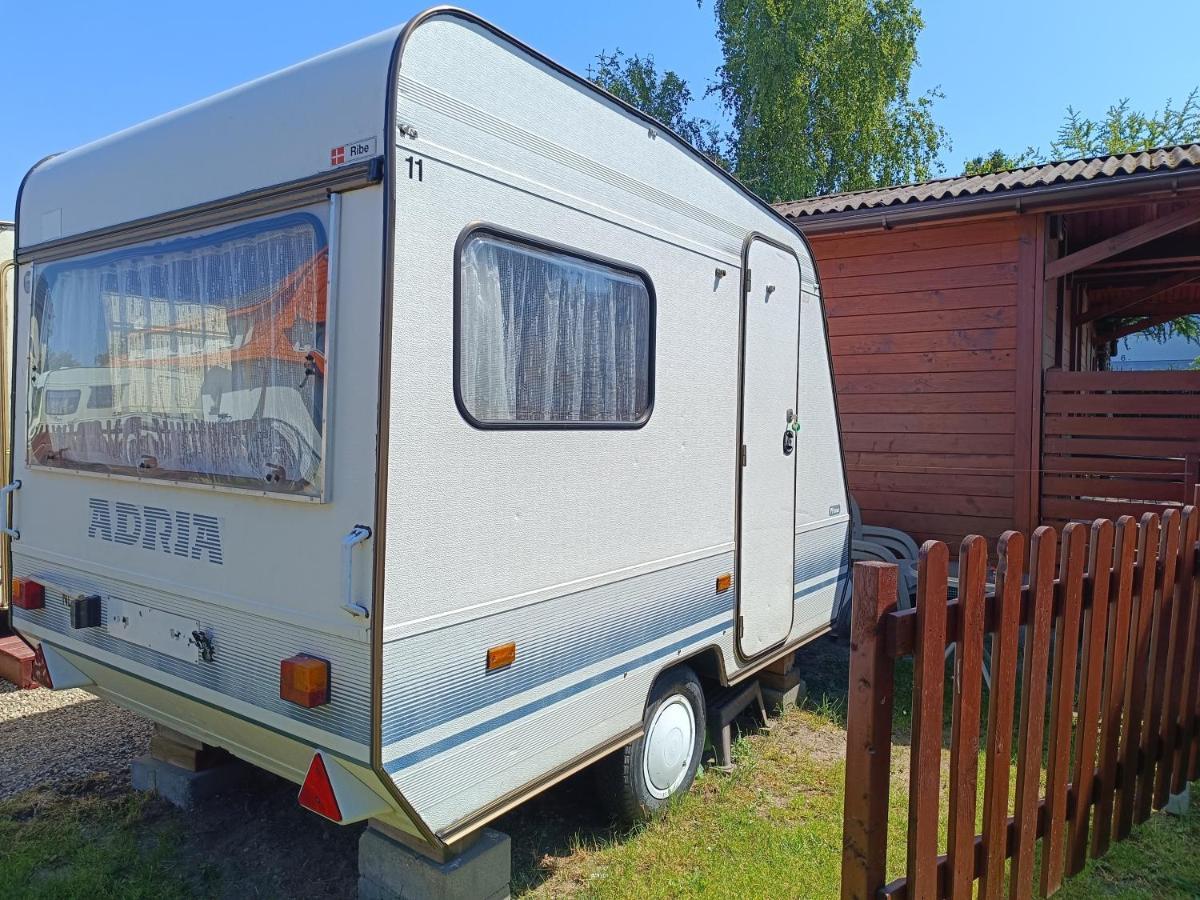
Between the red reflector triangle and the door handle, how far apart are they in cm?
45

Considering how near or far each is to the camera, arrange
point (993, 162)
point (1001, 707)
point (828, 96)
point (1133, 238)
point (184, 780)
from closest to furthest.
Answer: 1. point (1001, 707)
2. point (184, 780)
3. point (1133, 238)
4. point (828, 96)
5. point (993, 162)

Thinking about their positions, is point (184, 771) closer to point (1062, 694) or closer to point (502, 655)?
point (502, 655)

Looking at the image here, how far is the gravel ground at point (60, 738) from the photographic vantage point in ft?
12.3

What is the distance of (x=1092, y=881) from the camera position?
2908mm

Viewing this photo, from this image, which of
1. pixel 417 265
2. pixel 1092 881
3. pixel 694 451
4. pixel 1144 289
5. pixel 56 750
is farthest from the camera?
pixel 1144 289

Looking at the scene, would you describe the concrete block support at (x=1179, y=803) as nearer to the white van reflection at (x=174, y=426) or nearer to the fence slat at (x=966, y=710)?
the fence slat at (x=966, y=710)

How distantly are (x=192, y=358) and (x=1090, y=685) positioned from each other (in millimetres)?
2984

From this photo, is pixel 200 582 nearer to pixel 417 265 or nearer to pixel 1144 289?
pixel 417 265

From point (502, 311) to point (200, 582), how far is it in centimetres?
121

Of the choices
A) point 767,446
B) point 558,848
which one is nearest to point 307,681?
point 558,848

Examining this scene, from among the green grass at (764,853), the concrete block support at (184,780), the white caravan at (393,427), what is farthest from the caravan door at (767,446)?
the concrete block support at (184,780)

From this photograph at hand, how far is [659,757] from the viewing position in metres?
3.32

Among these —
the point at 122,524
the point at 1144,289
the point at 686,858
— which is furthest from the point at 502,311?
the point at 1144,289

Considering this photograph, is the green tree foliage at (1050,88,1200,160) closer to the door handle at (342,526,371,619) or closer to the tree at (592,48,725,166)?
the tree at (592,48,725,166)
